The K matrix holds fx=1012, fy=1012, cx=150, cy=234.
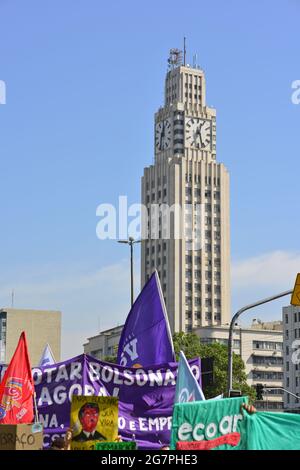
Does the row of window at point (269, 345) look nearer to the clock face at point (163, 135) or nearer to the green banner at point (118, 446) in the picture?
the clock face at point (163, 135)

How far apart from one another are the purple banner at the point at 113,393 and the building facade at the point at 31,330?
433ft

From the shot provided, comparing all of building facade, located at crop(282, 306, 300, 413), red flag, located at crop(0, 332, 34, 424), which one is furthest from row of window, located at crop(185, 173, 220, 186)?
red flag, located at crop(0, 332, 34, 424)

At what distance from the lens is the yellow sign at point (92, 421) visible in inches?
589

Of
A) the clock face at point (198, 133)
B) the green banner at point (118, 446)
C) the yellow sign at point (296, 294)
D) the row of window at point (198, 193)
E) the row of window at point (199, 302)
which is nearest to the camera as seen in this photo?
the green banner at point (118, 446)

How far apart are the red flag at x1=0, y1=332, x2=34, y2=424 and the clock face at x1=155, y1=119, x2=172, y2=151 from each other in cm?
13606

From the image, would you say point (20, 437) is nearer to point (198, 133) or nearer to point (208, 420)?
point (208, 420)

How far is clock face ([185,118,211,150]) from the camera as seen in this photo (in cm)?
15312

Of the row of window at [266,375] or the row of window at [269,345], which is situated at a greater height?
the row of window at [269,345]

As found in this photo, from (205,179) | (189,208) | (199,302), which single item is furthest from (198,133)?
(199,302)

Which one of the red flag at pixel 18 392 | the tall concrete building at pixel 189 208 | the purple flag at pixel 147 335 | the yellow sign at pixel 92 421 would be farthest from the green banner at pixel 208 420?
the tall concrete building at pixel 189 208

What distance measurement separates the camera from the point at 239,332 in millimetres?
137625

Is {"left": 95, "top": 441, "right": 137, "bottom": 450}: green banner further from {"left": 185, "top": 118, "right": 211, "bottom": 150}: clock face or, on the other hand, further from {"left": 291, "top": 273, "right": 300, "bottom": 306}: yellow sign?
{"left": 185, "top": 118, "right": 211, "bottom": 150}: clock face

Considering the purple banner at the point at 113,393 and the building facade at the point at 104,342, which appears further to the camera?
the building facade at the point at 104,342
